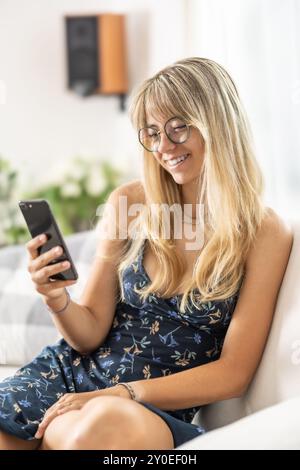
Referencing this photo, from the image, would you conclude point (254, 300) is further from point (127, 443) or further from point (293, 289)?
point (127, 443)

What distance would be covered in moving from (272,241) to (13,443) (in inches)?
27.0

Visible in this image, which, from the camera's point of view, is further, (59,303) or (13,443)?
(59,303)

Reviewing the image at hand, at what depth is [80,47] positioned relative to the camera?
12.9 ft

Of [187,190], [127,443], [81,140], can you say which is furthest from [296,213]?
[81,140]

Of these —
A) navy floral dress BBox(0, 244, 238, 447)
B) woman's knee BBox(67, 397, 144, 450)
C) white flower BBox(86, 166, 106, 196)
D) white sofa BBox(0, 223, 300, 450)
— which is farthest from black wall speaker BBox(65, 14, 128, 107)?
woman's knee BBox(67, 397, 144, 450)

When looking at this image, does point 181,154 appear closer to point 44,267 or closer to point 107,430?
point 44,267

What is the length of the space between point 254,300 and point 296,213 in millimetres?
1017

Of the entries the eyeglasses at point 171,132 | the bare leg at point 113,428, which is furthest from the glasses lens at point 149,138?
the bare leg at point 113,428

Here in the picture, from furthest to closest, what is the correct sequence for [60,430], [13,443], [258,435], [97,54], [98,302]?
[97,54]
[98,302]
[13,443]
[60,430]
[258,435]

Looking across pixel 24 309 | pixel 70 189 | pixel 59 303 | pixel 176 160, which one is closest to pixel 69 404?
pixel 59 303

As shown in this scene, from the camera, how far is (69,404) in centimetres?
142

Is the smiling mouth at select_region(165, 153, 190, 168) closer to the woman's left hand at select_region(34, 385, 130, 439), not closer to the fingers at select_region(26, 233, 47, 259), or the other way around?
the fingers at select_region(26, 233, 47, 259)

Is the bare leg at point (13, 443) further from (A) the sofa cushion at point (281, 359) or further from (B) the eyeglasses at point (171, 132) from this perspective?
(B) the eyeglasses at point (171, 132)
